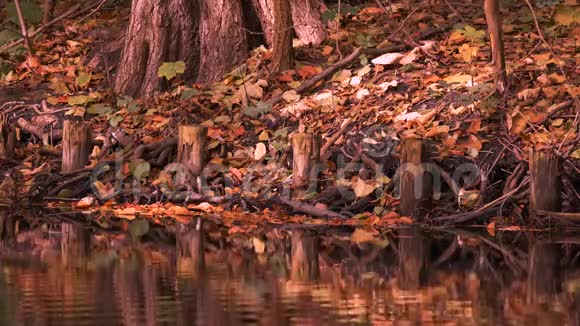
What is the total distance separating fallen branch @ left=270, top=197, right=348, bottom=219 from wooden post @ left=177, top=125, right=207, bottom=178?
1.12m

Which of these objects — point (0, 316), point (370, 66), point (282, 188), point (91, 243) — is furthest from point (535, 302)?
point (370, 66)

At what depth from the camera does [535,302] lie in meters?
8.79

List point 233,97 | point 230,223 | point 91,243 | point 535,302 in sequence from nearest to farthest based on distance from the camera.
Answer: point 535,302
point 91,243
point 230,223
point 233,97

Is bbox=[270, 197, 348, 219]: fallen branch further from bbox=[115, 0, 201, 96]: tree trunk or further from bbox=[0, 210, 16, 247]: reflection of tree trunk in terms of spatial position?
bbox=[115, 0, 201, 96]: tree trunk

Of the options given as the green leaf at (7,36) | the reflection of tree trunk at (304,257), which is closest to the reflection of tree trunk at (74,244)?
the reflection of tree trunk at (304,257)

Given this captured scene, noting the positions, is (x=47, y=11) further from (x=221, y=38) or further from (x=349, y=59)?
(x=349, y=59)

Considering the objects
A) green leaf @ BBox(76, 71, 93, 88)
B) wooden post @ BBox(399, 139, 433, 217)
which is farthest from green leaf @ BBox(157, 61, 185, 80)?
wooden post @ BBox(399, 139, 433, 217)

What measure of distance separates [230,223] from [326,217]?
87cm

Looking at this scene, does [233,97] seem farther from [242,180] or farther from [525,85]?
[525,85]

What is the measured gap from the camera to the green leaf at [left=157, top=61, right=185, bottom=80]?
16.6 m

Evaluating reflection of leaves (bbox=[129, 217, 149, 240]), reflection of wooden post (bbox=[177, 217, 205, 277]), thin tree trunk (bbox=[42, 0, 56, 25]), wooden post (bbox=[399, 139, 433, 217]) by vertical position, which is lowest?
reflection of wooden post (bbox=[177, 217, 205, 277])

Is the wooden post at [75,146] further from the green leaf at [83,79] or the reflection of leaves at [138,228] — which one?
the green leaf at [83,79]

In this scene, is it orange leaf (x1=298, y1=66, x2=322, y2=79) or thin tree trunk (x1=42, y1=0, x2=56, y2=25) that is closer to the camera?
orange leaf (x1=298, y1=66, x2=322, y2=79)

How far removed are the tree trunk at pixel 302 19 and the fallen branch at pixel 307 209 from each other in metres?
4.12
